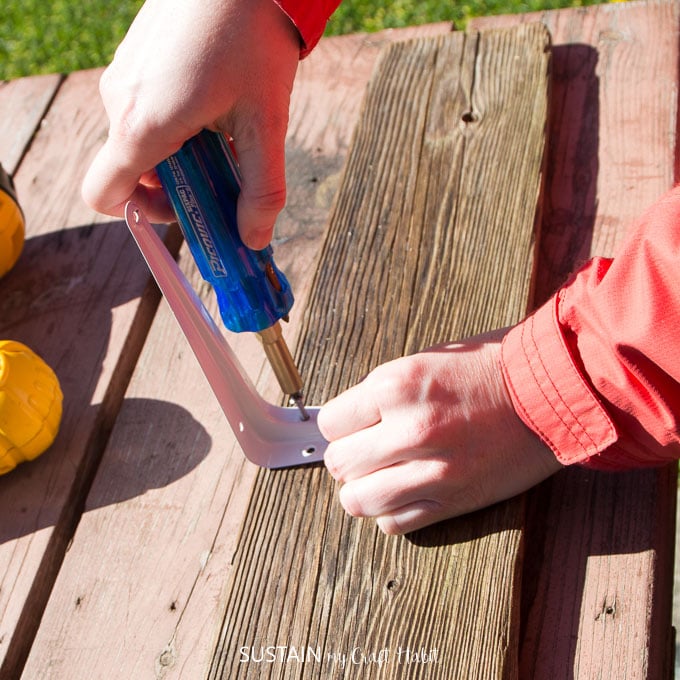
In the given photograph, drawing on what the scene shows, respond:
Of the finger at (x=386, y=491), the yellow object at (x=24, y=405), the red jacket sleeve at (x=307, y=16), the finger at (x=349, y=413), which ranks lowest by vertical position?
the finger at (x=386, y=491)

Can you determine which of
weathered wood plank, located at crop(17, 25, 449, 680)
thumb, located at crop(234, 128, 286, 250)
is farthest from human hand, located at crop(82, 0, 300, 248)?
weathered wood plank, located at crop(17, 25, 449, 680)

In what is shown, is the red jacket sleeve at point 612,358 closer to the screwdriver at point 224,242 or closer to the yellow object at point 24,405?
the screwdriver at point 224,242

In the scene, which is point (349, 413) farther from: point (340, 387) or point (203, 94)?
point (203, 94)

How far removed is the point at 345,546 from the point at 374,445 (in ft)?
0.42

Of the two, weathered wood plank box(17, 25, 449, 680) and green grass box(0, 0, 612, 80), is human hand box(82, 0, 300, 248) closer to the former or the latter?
weathered wood plank box(17, 25, 449, 680)

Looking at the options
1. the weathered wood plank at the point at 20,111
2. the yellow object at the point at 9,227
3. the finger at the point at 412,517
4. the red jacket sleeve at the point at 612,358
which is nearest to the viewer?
the red jacket sleeve at the point at 612,358

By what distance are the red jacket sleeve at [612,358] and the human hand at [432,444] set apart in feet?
0.11

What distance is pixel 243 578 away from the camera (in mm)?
1103

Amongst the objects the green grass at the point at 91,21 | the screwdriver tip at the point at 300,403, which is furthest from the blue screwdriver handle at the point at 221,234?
the green grass at the point at 91,21

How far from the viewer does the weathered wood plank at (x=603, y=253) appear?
1028 mm

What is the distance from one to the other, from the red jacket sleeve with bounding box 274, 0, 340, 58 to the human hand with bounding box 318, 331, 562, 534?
409 millimetres

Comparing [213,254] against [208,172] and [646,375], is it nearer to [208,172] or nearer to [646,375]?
[208,172]

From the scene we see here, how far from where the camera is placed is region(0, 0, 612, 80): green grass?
292cm

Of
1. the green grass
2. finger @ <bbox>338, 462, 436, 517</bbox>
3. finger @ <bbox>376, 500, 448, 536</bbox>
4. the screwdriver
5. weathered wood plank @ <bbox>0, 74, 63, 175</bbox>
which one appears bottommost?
the green grass
